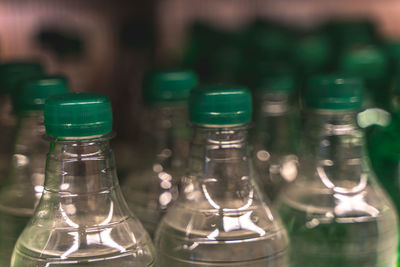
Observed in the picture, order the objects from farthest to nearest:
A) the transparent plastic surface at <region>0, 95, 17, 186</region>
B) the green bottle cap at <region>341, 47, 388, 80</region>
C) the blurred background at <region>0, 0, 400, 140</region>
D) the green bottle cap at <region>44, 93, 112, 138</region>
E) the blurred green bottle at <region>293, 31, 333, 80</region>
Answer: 1. the blurred background at <region>0, 0, 400, 140</region>
2. the blurred green bottle at <region>293, 31, 333, 80</region>
3. the green bottle cap at <region>341, 47, 388, 80</region>
4. the transparent plastic surface at <region>0, 95, 17, 186</region>
5. the green bottle cap at <region>44, 93, 112, 138</region>

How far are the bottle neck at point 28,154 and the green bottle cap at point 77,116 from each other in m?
0.20

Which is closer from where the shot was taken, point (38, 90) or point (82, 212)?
point (82, 212)

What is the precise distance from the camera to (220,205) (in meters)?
0.65

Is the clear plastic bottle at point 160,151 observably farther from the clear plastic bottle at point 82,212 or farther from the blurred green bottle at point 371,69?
the blurred green bottle at point 371,69

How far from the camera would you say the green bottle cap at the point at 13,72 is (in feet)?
2.74

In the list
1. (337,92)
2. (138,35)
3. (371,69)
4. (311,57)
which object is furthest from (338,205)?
(138,35)

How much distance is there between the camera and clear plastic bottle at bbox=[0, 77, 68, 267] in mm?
691

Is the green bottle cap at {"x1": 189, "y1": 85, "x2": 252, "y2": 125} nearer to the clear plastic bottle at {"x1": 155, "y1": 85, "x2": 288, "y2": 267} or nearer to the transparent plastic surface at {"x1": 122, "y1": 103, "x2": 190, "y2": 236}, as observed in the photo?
the clear plastic bottle at {"x1": 155, "y1": 85, "x2": 288, "y2": 267}

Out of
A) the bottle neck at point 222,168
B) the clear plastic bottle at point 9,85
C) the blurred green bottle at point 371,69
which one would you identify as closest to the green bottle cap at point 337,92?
the bottle neck at point 222,168

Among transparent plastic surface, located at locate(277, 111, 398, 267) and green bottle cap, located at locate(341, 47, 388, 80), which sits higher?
green bottle cap, located at locate(341, 47, 388, 80)

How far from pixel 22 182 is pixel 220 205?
0.27 meters

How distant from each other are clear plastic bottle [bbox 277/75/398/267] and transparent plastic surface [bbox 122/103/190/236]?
17cm

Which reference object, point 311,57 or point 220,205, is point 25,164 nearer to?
point 220,205

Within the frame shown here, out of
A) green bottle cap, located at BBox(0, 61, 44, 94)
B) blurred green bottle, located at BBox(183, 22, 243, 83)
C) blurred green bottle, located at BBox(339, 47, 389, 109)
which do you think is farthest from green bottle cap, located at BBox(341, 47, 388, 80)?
green bottle cap, located at BBox(0, 61, 44, 94)
